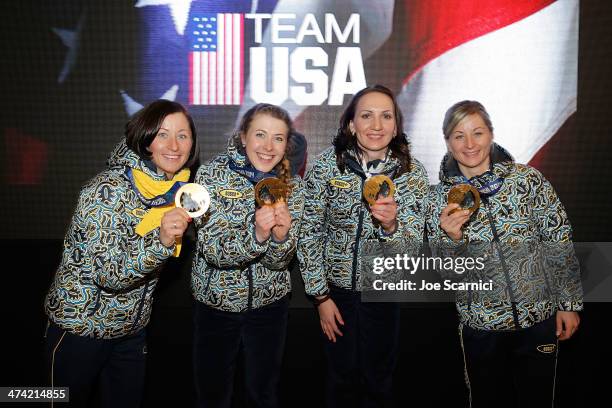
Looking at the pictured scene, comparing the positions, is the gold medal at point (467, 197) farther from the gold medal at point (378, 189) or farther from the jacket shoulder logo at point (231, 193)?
the jacket shoulder logo at point (231, 193)

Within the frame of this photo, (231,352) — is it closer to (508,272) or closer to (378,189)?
(378,189)

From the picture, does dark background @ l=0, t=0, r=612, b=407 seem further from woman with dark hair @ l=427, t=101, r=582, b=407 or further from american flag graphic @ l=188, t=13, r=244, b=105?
woman with dark hair @ l=427, t=101, r=582, b=407

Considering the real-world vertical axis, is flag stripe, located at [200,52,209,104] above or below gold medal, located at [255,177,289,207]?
above

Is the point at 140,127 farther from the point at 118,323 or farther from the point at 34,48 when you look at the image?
the point at 34,48

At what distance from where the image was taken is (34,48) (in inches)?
145

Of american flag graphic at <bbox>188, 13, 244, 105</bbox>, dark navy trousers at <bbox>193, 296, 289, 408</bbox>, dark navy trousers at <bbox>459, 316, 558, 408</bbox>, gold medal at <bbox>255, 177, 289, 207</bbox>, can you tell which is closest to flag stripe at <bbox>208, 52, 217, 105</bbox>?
american flag graphic at <bbox>188, 13, 244, 105</bbox>

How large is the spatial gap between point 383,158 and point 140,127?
3.58 feet

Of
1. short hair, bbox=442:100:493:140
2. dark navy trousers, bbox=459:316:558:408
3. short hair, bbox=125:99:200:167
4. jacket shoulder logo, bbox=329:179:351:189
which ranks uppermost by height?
short hair, bbox=442:100:493:140

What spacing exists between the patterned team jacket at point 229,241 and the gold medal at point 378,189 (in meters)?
0.30

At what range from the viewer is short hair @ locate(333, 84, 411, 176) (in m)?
2.28

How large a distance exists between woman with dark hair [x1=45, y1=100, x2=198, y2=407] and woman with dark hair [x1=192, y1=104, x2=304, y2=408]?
224 mm

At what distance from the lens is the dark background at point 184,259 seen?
11.1ft

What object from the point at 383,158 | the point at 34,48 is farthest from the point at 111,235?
the point at 34,48

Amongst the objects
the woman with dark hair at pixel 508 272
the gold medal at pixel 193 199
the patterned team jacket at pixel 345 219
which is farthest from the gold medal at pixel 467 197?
the gold medal at pixel 193 199
